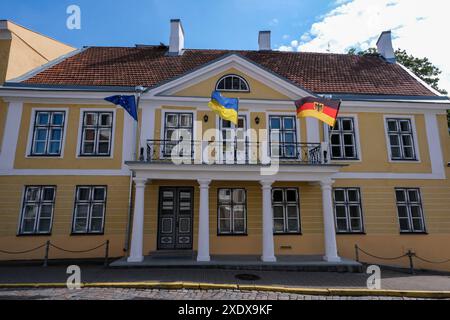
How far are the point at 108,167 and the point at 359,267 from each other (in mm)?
9771

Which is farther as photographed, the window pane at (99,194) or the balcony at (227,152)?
the balcony at (227,152)

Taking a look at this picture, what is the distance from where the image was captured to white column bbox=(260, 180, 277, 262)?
9.49 metres

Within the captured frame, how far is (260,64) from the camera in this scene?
1334cm

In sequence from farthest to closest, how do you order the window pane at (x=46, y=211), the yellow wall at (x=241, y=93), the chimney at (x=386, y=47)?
the chimney at (x=386, y=47) → the yellow wall at (x=241, y=93) → the window pane at (x=46, y=211)

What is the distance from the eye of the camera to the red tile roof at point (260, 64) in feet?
40.1

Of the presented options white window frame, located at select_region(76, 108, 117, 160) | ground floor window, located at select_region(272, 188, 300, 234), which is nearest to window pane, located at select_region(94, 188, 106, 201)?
white window frame, located at select_region(76, 108, 117, 160)

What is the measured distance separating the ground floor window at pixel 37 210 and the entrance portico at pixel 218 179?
3.70 metres

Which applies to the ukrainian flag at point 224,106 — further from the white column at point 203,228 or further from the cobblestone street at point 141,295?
the cobblestone street at point 141,295

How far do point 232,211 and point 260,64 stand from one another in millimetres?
7228

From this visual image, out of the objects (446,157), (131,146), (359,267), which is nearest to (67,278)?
(131,146)

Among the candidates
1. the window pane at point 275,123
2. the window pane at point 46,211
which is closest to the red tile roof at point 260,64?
the window pane at point 275,123

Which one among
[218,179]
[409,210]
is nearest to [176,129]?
[218,179]

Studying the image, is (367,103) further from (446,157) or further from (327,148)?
(446,157)

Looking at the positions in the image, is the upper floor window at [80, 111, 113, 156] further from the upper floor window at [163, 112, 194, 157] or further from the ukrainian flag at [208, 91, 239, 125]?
the ukrainian flag at [208, 91, 239, 125]
